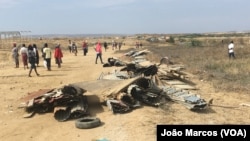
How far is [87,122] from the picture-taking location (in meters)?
10.7

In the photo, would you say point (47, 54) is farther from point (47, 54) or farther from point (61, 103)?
point (61, 103)

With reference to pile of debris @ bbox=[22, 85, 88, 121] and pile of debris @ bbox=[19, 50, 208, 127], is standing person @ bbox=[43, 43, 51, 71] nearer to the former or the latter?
pile of debris @ bbox=[19, 50, 208, 127]

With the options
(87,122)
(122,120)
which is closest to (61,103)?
(87,122)

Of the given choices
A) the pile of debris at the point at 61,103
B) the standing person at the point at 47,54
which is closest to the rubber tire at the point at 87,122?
the pile of debris at the point at 61,103

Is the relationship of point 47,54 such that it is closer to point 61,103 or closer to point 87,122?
point 61,103

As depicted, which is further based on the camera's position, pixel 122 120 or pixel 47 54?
pixel 47 54

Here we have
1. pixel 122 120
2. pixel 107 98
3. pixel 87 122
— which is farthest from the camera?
pixel 107 98

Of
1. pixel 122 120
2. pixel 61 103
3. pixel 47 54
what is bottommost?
pixel 122 120

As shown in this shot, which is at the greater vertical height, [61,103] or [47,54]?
[47,54]

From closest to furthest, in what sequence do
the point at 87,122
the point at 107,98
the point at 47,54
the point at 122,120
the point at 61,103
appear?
the point at 87,122, the point at 122,120, the point at 61,103, the point at 107,98, the point at 47,54

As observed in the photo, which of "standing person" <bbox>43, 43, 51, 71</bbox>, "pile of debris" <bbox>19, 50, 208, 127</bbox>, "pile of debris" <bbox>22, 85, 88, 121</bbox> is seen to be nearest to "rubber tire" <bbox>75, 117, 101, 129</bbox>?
"pile of debris" <bbox>19, 50, 208, 127</bbox>

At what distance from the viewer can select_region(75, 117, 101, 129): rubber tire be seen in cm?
1066

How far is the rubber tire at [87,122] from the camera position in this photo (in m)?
10.7

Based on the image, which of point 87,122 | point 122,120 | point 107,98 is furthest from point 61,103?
point 122,120
